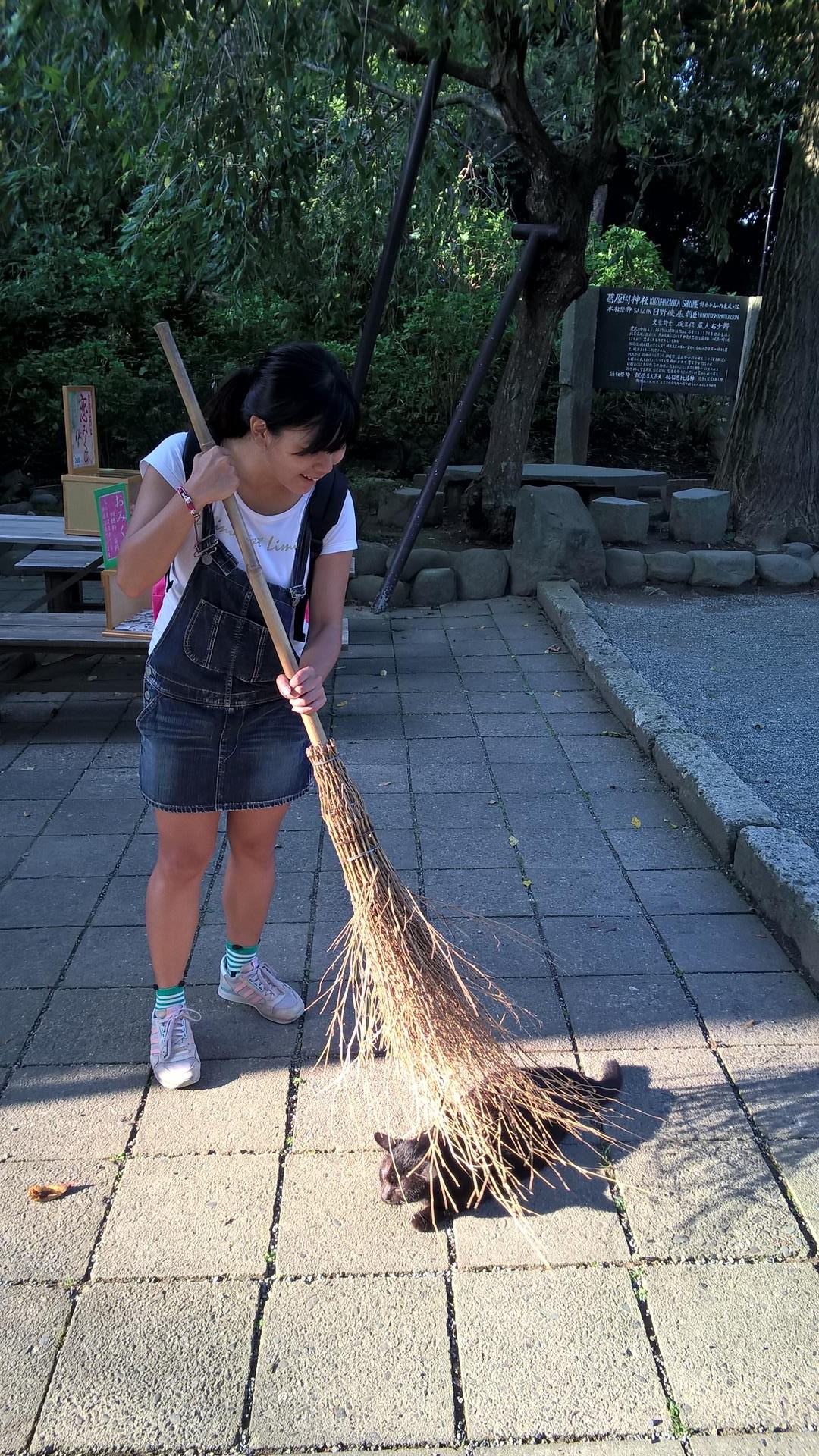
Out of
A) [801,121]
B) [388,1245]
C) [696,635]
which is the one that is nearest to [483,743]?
[696,635]

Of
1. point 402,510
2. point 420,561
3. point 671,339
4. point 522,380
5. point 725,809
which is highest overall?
point 671,339

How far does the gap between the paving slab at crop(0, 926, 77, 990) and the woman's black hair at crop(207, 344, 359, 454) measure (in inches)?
64.7

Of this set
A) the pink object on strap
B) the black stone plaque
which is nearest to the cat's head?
the pink object on strap

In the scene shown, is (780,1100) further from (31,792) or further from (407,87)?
(407,87)

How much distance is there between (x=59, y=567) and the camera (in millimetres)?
5645

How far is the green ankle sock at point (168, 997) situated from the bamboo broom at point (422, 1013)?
0.47 m

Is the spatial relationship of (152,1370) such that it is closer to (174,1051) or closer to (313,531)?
(174,1051)

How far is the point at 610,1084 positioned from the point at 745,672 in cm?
389

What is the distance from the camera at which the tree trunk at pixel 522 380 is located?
304 inches

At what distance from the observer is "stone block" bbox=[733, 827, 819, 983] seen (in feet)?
9.91

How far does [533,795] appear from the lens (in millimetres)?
4254

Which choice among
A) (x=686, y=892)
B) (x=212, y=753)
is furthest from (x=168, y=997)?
(x=686, y=892)

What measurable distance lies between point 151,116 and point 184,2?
249 cm

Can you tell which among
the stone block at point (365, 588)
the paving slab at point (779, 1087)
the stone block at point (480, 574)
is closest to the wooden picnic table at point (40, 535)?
the stone block at point (365, 588)
